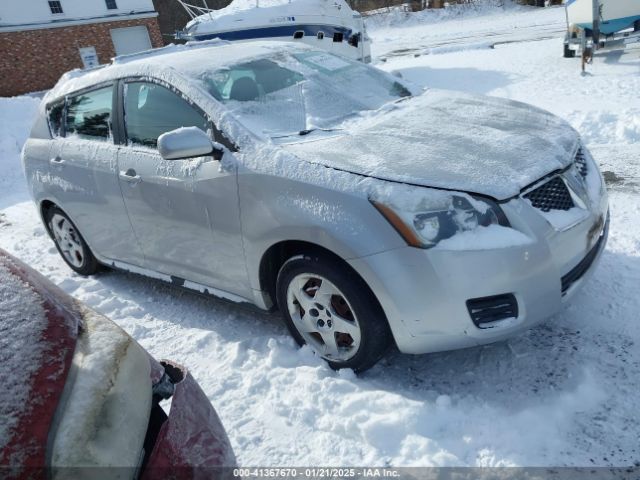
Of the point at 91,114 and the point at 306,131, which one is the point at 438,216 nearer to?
the point at 306,131

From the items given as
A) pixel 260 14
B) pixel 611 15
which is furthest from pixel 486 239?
pixel 260 14

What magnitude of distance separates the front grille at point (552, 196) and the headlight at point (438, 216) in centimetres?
24

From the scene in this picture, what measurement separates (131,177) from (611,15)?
415 inches

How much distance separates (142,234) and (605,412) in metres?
2.95

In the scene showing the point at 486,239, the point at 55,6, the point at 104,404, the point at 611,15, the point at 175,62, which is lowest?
the point at 486,239

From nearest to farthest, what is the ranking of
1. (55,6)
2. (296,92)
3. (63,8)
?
(296,92), (55,6), (63,8)

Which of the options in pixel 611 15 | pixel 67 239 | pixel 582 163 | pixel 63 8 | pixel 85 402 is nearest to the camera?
pixel 85 402

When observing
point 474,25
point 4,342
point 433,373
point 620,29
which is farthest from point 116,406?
point 474,25

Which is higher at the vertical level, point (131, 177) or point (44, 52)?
point (44, 52)

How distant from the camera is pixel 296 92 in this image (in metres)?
3.34

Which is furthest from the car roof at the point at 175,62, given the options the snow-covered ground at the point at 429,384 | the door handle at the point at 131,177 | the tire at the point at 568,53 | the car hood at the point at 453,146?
the tire at the point at 568,53

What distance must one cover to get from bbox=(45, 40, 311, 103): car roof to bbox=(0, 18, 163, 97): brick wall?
2222 centimetres

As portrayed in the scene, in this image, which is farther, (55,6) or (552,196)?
(55,6)

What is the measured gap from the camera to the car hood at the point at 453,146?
243 cm
